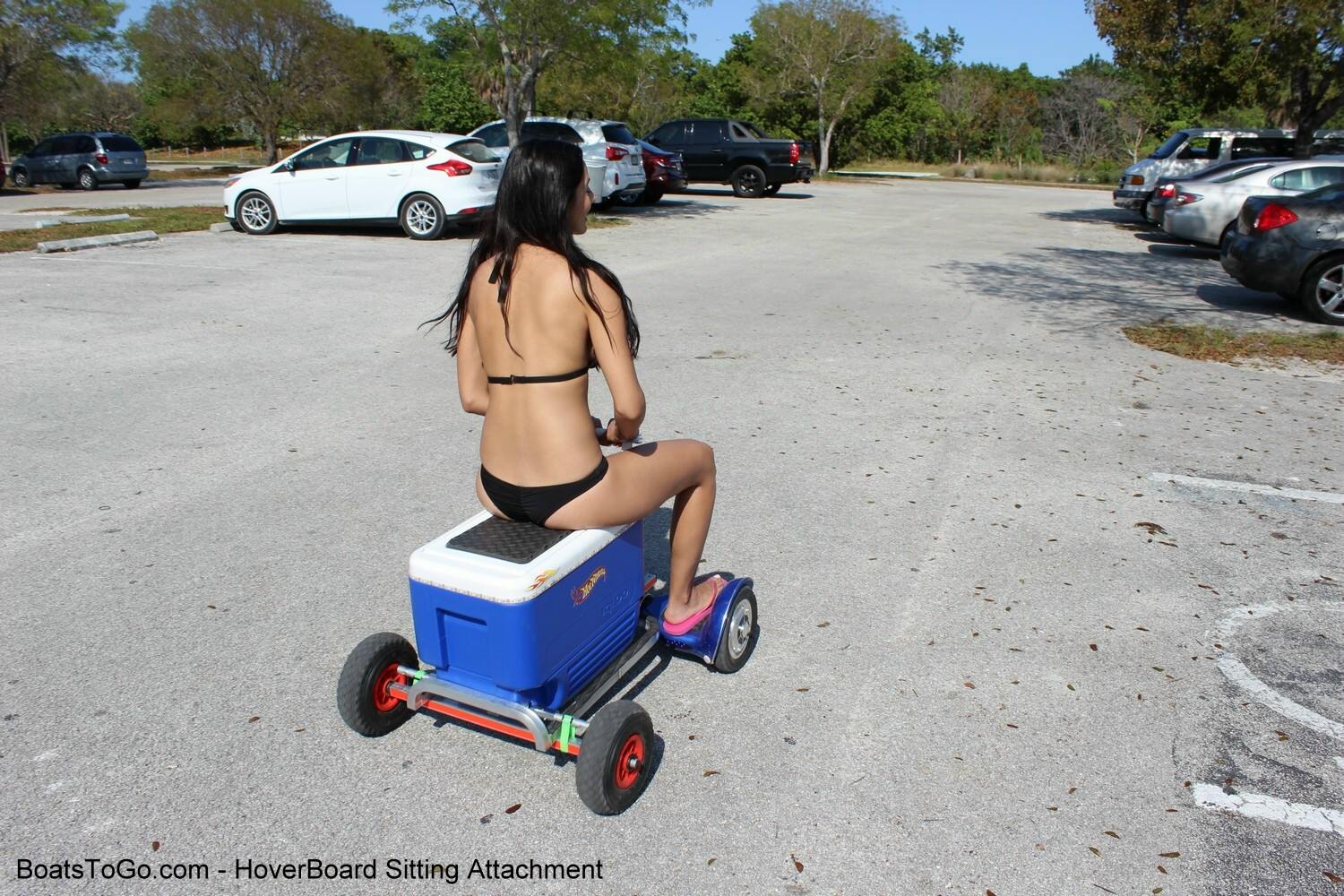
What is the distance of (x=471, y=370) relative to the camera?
3082 millimetres

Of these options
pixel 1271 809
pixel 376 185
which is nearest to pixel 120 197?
pixel 376 185

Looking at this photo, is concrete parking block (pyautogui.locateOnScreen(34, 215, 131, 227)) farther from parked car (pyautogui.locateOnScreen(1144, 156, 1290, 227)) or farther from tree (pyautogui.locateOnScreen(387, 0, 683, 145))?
parked car (pyautogui.locateOnScreen(1144, 156, 1290, 227))

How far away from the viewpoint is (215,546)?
435 centimetres

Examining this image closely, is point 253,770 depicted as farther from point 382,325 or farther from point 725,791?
point 382,325

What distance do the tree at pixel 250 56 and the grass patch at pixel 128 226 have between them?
64.0 ft

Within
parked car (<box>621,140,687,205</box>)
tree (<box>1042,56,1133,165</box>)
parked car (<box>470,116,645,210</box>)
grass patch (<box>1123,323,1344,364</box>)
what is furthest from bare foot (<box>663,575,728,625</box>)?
tree (<box>1042,56,1133,165</box>)

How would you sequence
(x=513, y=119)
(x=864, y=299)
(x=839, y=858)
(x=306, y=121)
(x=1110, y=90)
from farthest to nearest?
(x=1110, y=90), (x=306, y=121), (x=513, y=119), (x=864, y=299), (x=839, y=858)

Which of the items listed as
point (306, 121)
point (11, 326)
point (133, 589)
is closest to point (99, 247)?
point (11, 326)

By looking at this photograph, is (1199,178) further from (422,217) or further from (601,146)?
(422,217)

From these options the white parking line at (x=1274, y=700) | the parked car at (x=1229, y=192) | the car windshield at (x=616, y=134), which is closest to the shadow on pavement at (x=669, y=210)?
the car windshield at (x=616, y=134)

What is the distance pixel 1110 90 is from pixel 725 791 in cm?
5051

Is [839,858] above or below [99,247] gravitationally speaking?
below

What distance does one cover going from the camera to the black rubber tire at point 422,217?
47.6ft

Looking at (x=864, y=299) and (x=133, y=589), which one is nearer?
(x=133, y=589)
